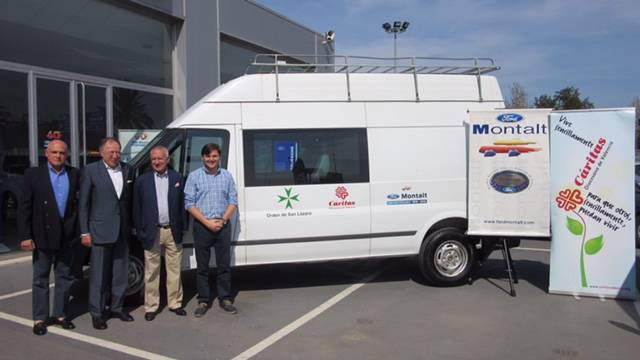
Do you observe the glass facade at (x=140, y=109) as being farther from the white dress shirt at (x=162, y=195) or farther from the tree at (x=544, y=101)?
the tree at (x=544, y=101)

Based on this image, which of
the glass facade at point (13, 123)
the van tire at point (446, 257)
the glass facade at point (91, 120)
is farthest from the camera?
the glass facade at point (91, 120)

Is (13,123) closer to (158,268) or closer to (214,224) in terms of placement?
(158,268)

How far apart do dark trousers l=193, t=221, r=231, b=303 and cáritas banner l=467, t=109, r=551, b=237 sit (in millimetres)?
3002

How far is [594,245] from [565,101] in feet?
135

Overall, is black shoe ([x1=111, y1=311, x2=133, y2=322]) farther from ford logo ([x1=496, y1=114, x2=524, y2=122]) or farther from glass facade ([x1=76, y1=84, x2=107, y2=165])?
glass facade ([x1=76, y1=84, x2=107, y2=165])

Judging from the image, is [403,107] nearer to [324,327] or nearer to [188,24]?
[324,327]

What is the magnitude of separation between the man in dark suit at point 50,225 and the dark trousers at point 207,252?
1.20 metres

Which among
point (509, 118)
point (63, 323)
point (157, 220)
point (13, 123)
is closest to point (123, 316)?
point (63, 323)

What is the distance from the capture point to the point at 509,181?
6883mm

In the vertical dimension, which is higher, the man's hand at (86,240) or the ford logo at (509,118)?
the ford logo at (509,118)

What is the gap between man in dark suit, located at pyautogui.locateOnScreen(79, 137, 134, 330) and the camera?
545 centimetres

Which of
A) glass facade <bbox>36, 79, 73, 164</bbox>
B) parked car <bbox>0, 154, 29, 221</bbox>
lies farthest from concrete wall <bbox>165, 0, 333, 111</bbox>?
parked car <bbox>0, 154, 29, 221</bbox>

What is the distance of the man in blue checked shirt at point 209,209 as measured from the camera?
5.88m

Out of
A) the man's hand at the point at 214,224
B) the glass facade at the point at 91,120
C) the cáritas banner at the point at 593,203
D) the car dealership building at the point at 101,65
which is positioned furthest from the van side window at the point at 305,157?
the glass facade at the point at 91,120
